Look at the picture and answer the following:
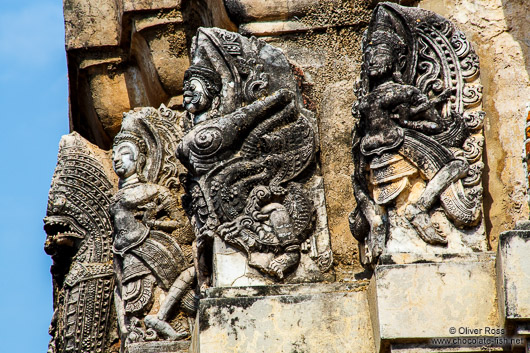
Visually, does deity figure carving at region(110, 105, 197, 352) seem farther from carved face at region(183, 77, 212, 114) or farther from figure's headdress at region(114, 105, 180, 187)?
carved face at region(183, 77, 212, 114)

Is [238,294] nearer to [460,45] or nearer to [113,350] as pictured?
[460,45]

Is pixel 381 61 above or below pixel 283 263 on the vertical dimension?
above

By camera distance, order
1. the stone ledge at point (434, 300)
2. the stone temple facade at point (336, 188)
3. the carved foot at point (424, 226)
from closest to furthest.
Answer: the stone ledge at point (434, 300)
the stone temple facade at point (336, 188)
the carved foot at point (424, 226)

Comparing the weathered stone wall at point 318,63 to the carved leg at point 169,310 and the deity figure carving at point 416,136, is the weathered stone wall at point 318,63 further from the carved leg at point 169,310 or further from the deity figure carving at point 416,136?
the carved leg at point 169,310

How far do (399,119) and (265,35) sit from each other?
1.76 metres

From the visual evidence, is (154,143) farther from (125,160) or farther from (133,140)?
(125,160)

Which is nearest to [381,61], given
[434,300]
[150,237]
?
[434,300]

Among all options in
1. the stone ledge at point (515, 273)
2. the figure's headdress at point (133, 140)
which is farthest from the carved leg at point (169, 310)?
the stone ledge at point (515, 273)

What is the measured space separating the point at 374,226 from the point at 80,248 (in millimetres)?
3681

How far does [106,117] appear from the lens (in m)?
12.6

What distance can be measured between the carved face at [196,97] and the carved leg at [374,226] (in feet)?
4.42

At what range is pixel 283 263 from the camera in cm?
888

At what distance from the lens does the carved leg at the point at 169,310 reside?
1032cm

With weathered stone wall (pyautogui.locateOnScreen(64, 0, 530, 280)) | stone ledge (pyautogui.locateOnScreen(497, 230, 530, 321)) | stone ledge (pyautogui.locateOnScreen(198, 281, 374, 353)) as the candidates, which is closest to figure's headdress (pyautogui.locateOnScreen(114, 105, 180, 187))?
weathered stone wall (pyautogui.locateOnScreen(64, 0, 530, 280))
